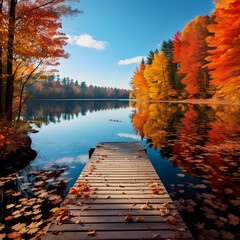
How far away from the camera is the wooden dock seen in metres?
2.23

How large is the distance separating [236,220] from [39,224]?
3.66 m

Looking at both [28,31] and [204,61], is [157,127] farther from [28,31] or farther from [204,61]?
[204,61]

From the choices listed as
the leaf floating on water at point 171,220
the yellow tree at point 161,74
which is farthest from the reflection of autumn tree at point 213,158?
the yellow tree at point 161,74

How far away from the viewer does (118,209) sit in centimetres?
274

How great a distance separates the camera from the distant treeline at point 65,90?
96506mm

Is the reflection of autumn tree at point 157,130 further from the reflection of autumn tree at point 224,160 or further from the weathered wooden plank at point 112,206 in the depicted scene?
the weathered wooden plank at point 112,206

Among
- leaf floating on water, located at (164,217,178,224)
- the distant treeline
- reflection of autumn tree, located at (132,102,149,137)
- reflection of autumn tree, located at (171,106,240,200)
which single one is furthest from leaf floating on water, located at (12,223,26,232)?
the distant treeline

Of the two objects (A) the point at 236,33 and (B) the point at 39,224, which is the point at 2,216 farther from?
(A) the point at 236,33

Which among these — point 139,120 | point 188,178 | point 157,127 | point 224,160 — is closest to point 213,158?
point 224,160

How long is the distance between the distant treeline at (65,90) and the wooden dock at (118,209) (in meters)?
80.1

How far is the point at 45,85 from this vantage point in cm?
10038

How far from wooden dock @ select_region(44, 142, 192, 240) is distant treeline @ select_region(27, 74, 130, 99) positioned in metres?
80.1

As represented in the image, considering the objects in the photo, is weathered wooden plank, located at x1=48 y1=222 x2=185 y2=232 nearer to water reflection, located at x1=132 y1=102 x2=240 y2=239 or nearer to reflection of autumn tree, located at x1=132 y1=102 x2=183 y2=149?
water reflection, located at x1=132 y1=102 x2=240 y2=239

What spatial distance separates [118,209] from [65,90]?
380 ft
